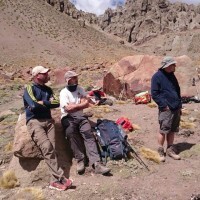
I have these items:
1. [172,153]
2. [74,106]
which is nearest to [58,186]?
[74,106]

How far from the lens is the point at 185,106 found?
14680mm

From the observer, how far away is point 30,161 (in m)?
8.85

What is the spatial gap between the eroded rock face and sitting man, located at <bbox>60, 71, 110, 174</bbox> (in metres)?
8.14

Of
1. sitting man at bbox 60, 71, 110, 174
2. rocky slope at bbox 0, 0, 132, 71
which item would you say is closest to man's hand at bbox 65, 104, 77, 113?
sitting man at bbox 60, 71, 110, 174

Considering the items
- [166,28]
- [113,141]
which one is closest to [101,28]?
[166,28]

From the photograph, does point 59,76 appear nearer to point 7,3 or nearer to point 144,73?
point 144,73

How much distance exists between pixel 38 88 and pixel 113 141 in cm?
204

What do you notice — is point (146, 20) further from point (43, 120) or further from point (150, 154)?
point (43, 120)

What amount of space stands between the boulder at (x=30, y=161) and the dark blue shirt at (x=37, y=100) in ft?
1.95

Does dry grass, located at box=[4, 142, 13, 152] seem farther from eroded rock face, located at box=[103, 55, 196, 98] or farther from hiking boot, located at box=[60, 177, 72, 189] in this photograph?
eroded rock face, located at box=[103, 55, 196, 98]

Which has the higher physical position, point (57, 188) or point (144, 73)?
point (144, 73)

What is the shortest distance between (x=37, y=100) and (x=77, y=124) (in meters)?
1.14

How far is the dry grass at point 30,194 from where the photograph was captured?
25.0ft

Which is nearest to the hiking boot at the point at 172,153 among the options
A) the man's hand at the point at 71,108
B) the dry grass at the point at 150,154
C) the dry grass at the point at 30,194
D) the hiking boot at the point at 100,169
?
the dry grass at the point at 150,154
